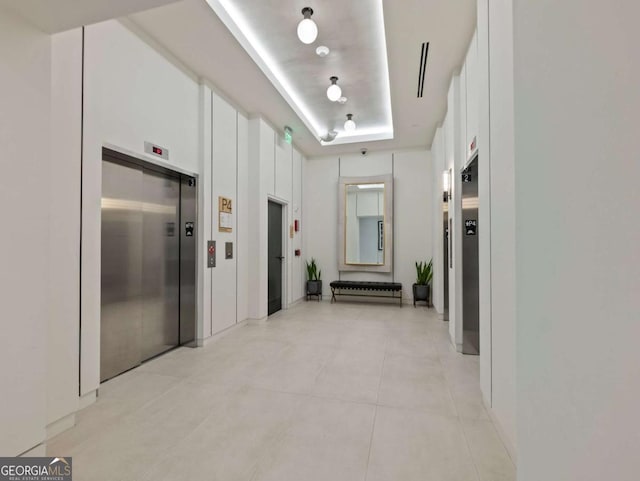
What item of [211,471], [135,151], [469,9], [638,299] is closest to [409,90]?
[469,9]

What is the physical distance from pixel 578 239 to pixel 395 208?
6.55 m

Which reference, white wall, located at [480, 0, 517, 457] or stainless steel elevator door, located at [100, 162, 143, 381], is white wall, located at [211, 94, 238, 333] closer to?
stainless steel elevator door, located at [100, 162, 143, 381]

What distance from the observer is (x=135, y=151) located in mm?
3105

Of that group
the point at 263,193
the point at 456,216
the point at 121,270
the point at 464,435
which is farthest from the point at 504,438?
the point at 263,193

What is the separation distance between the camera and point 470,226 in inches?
150

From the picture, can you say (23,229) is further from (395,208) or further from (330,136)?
(395,208)

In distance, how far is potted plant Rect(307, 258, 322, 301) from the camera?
291 inches

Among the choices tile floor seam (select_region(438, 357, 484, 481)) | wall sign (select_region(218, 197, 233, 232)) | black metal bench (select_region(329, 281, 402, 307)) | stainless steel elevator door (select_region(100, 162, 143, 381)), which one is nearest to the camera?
tile floor seam (select_region(438, 357, 484, 481))

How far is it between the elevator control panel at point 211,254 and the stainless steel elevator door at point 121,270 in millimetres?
928

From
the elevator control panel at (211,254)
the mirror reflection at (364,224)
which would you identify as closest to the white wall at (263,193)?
the elevator control panel at (211,254)

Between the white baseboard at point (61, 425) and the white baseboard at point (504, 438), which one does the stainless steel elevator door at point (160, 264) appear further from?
the white baseboard at point (504, 438)

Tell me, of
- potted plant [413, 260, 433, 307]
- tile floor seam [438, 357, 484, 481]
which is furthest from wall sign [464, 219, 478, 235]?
potted plant [413, 260, 433, 307]

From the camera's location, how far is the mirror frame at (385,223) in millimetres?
7227

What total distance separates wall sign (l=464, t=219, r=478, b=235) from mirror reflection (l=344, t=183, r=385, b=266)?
11.3ft
